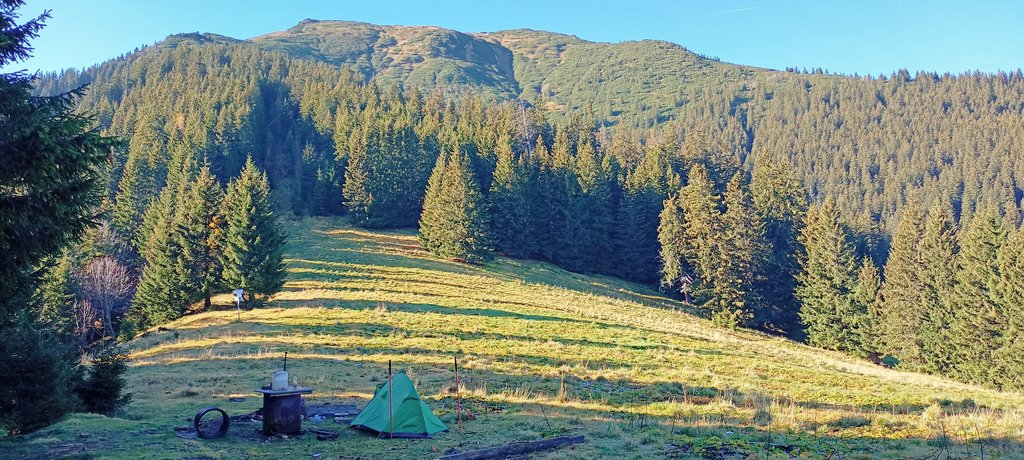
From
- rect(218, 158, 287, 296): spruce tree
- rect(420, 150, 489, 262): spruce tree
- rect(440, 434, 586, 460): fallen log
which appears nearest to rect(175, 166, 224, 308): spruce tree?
rect(218, 158, 287, 296): spruce tree


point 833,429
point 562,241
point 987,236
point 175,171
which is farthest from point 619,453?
point 175,171

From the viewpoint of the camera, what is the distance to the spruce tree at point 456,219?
6631 centimetres

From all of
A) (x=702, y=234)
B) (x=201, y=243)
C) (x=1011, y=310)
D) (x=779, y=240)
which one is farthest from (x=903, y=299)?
(x=201, y=243)

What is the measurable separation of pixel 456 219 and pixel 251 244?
26.3 metres

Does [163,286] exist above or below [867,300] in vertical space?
above

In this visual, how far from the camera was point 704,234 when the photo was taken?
65.0 m

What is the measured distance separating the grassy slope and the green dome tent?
0.53 m

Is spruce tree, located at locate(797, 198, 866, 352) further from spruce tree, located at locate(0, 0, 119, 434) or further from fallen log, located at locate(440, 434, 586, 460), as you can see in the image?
spruce tree, located at locate(0, 0, 119, 434)

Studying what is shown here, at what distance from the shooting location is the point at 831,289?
57250 mm

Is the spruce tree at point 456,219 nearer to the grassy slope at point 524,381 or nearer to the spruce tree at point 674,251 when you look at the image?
the grassy slope at point 524,381

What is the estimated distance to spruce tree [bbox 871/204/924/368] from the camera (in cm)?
5153

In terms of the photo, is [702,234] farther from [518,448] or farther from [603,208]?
[518,448]

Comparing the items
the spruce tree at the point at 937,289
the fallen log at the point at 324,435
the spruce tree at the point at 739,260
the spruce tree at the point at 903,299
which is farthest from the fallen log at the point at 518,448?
the spruce tree at the point at 903,299

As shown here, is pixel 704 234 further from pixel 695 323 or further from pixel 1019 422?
pixel 1019 422
